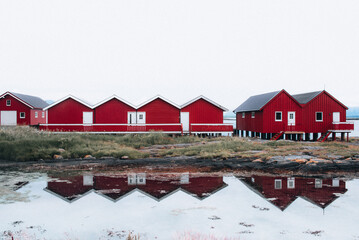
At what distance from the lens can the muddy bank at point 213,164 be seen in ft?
52.5

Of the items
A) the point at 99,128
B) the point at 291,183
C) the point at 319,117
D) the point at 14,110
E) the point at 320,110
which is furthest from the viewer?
the point at 14,110

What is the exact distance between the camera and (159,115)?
33.2 meters

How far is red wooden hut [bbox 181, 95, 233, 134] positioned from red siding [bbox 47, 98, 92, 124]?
979cm

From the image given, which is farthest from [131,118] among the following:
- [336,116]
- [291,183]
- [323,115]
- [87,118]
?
[291,183]

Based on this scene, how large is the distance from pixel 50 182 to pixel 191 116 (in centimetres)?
2208

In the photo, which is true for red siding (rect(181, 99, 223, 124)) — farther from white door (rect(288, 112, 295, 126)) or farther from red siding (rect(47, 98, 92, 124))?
red siding (rect(47, 98, 92, 124))

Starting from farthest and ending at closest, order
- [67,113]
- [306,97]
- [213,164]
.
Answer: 1. [306,97]
2. [67,113]
3. [213,164]

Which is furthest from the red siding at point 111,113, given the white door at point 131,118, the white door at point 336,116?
the white door at point 336,116

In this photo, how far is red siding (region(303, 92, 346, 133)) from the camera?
3491 centimetres

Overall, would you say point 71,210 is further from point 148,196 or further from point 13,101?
point 13,101

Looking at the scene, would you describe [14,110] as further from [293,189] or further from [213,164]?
[293,189]

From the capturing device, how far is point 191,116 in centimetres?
3422

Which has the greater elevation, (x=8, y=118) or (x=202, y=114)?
(x=202, y=114)

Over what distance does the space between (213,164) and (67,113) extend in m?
20.3
